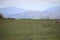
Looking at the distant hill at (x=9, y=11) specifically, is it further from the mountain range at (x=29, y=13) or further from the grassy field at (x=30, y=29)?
the grassy field at (x=30, y=29)

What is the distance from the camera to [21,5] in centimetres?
206

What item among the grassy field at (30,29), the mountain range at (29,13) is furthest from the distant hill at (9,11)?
the grassy field at (30,29)

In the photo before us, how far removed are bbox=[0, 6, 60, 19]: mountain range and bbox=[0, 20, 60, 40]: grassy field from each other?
6 centimetres

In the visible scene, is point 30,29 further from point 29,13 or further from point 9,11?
point 9,11

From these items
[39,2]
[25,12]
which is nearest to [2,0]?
[25,12]

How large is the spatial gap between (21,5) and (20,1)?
0.05 m

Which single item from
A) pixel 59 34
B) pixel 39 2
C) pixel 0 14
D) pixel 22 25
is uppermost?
pixel 39 2

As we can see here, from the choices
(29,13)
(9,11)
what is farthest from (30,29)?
(9,11)

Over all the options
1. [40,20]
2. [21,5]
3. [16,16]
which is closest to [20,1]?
[21,5]

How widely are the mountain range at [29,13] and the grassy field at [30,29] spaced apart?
0.06 meters

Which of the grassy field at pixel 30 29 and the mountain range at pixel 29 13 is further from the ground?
the mountain range at pixel 29 13

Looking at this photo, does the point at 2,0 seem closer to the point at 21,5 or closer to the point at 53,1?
the point at 21,5

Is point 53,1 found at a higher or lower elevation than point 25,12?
higher

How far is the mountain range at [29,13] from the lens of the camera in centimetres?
205
